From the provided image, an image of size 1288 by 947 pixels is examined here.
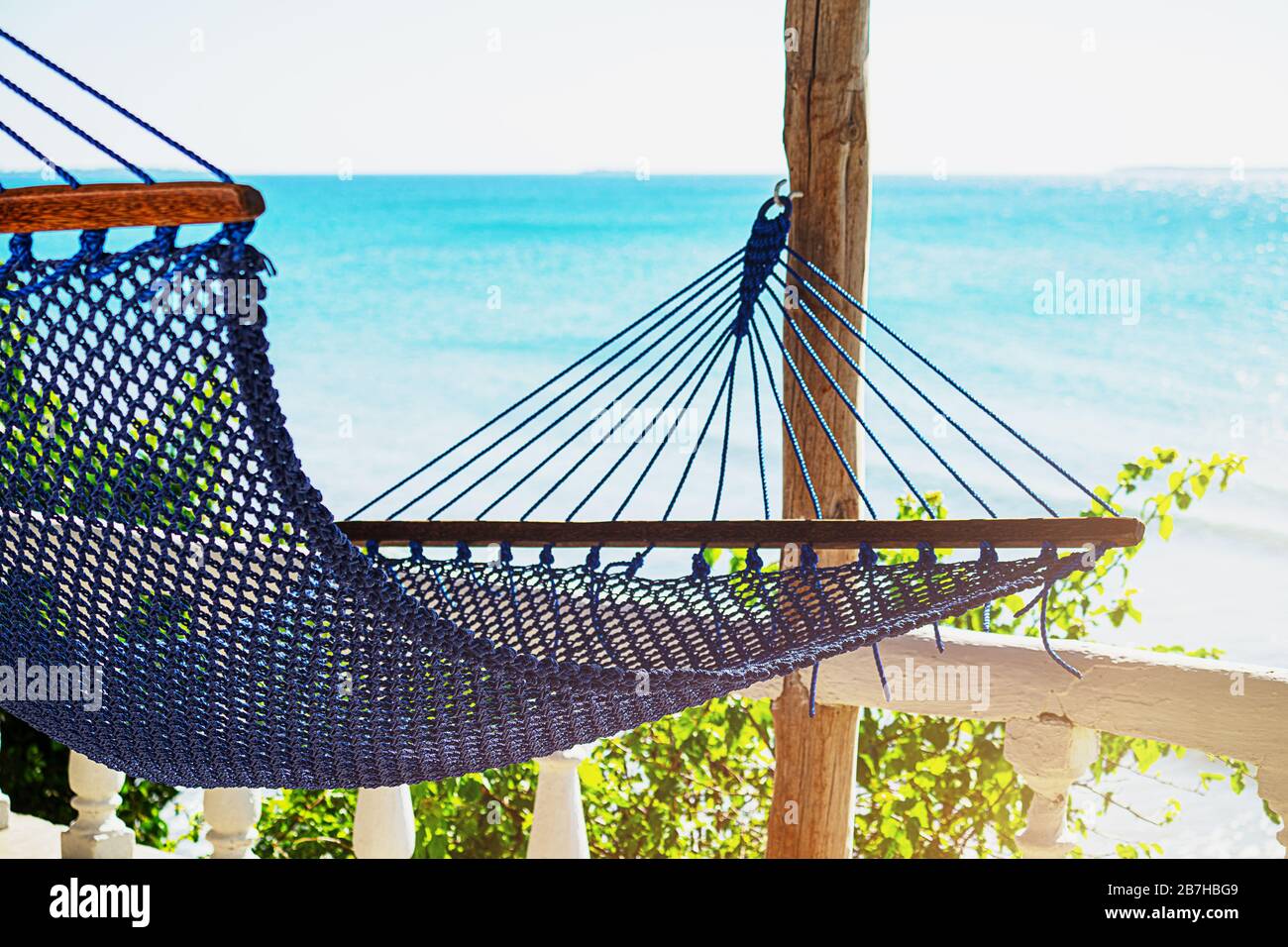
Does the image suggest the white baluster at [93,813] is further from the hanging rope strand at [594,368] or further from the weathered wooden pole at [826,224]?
the weathered wooden pole at [826,224]

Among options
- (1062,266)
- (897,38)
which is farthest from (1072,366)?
(897,38)

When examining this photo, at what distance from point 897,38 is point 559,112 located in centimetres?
333

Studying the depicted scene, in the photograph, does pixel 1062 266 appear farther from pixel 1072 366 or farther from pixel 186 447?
pixel 186 447

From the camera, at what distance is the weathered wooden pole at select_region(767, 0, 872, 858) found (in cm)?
176

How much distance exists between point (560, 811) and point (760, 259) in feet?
2.33

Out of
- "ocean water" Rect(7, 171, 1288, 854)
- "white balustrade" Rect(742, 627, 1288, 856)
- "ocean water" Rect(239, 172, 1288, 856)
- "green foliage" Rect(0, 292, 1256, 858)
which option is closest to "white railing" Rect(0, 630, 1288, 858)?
"white balustrade" Rect(742, 627, 1288, 856)

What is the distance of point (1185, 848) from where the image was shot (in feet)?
20.0

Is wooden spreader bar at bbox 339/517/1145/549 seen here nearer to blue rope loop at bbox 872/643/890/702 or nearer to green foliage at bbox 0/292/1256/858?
blue rope loop at bbox 872/643/890/702

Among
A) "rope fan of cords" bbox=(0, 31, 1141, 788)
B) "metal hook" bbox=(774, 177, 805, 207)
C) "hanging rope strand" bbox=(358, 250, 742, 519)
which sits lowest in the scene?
"rope fan of cords" bbox=(0, 31, 1141, 788)

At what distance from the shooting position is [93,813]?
1.93 meters

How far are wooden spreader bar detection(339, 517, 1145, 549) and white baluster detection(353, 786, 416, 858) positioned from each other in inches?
15.5

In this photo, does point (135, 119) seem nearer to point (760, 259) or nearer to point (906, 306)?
point (760, 259)

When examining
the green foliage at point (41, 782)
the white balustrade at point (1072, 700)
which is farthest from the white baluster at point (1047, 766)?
the green foliage at point (41, 782)

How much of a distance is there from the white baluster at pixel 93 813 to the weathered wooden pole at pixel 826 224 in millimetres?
916
